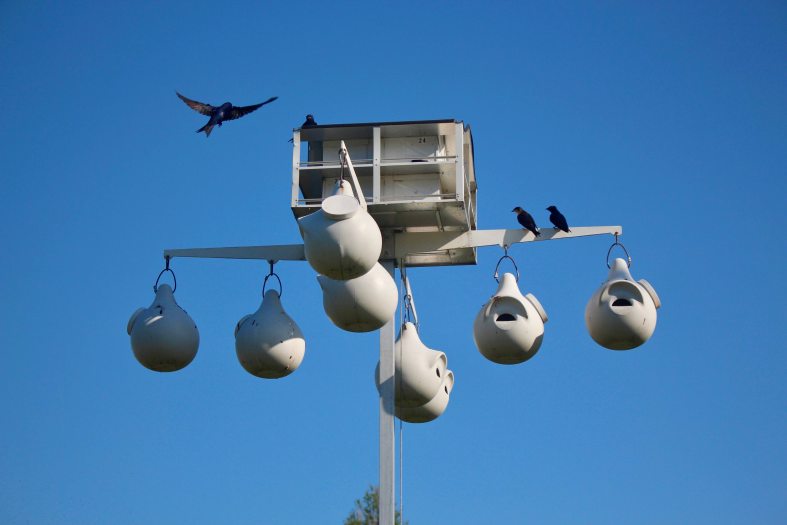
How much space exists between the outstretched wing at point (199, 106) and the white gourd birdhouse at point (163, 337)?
12.2ft

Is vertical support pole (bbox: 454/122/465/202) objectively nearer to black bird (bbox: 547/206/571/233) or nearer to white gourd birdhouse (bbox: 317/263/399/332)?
black bird (bbox: 547/206/571/233)

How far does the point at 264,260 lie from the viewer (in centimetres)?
1097

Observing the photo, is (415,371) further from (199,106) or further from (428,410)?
(199,106)

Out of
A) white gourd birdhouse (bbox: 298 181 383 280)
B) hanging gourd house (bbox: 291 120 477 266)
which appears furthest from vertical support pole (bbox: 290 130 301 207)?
white gourd birdhouse (bbox: 298 181 383 280)

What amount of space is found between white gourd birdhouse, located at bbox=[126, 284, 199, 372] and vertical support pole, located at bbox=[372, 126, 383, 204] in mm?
1820

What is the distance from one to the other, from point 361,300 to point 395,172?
7.14ft

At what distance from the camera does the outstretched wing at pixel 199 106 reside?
1352cm

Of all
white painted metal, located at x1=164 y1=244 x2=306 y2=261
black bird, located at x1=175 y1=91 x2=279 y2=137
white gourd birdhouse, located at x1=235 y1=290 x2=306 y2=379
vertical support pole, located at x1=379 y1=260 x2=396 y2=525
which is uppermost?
black bird, located at x1=175 y1=91 x2=279 y2=137

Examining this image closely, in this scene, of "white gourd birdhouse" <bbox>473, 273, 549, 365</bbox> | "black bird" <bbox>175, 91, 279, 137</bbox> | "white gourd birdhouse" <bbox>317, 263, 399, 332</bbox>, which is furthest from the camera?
"black bird" <bbox>175, 91, 279, 137</bbox>

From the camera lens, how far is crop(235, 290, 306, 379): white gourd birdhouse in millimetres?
9898

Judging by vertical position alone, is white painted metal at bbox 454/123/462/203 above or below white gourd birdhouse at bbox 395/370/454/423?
above

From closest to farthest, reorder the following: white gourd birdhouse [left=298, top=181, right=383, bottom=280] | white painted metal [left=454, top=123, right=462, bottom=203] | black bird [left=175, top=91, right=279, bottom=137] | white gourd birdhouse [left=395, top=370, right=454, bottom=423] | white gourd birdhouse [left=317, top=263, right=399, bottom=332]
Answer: white gourd birdhouse [left=298, top=181, right=383, bottom=280]
white gourd birdhouse [left=317, top=263, right=399, bottom=332]
white gourd birdhouse [left=395, top=370, right=454, bottom=423]
white painted metal [left=454, top=123, right=462, bottom=203]
black bird [left=175, top=91, right=279, bottom=137]

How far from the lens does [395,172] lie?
35.7ft

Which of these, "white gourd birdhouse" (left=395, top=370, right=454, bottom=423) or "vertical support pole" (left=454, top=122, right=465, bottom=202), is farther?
"vertical support pole" (left=454, top=122, right=465, bottom=202)
